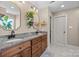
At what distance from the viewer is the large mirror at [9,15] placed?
2.54m

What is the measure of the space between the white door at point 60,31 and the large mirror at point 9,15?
11.5 ft

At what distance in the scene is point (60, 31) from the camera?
6.29 meters

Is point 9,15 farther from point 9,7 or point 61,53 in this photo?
point 61,53

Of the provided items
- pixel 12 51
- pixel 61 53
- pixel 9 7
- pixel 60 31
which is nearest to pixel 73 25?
pixel 60 31

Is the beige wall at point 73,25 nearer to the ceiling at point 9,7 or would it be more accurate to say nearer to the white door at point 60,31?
the white door at point 60,31

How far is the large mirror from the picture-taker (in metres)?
2.54

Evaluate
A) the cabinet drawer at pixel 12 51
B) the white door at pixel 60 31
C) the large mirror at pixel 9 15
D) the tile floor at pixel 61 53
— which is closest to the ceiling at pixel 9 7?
the large mirror at pixel 9 15

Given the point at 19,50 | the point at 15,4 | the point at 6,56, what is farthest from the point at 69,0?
the point at 6,56

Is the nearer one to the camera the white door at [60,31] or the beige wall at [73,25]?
the beige wall at [73,25]

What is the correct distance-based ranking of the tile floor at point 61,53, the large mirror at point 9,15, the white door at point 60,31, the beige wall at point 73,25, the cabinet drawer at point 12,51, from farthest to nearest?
the white door at point 60,31 < the beige wall at point 73,25 < the tile floor at point 61,53 < the large mirror at point 9,15 < the cabinet drawer at point 12,51

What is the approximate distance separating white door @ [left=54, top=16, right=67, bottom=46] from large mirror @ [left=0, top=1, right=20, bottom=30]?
138 inches

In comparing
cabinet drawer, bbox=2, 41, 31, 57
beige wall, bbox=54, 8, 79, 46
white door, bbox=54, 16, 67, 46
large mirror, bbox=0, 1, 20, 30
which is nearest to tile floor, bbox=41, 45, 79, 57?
beige wall, bbox=54, 8, 79, 46

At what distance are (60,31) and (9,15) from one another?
4.12 m

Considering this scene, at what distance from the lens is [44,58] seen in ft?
11.1
